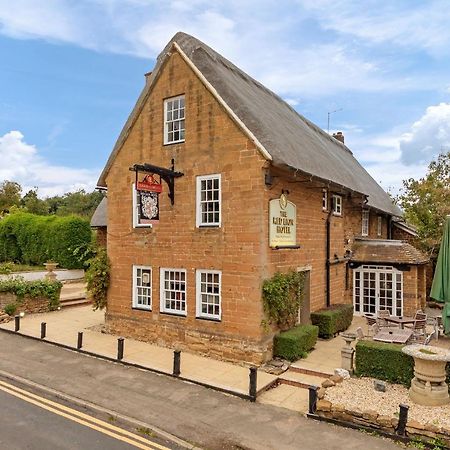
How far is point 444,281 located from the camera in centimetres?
998

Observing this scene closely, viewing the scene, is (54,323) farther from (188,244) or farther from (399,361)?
(399,361)

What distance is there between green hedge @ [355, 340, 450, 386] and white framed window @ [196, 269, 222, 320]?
14.2ft

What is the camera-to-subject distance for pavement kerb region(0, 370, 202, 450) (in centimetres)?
760

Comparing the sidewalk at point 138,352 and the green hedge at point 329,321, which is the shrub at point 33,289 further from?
the green hedge at point 329,321

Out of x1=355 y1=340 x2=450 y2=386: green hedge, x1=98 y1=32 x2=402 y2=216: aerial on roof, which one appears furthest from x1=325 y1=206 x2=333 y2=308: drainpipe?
x1=355 y1=340 x2=450 y2=386: green hedge

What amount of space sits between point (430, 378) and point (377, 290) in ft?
34.9

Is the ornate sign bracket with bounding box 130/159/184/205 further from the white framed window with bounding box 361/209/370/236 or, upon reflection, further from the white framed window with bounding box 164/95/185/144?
the white framed window with bounding box 361/209/370/236

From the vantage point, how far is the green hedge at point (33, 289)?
18.0 meters

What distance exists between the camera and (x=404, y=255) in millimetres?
18219

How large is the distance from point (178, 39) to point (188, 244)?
738 cm

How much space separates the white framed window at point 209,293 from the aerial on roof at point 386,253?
29.0ft

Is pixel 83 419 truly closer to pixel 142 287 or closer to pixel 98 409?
pixel 98 409

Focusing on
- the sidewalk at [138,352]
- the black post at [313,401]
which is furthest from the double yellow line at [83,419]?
the black post at [313,401]

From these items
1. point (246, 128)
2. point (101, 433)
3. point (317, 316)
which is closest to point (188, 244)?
point (246, 128)
